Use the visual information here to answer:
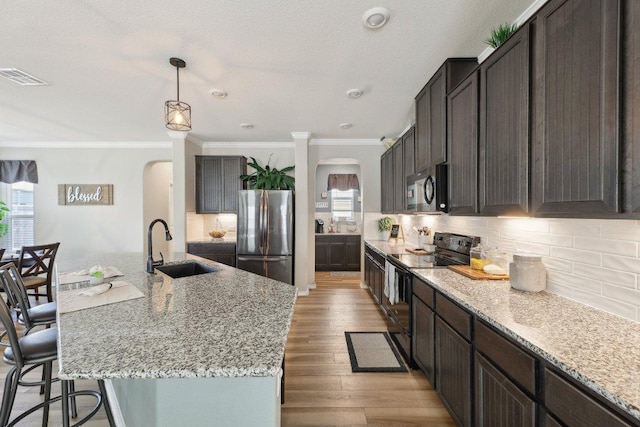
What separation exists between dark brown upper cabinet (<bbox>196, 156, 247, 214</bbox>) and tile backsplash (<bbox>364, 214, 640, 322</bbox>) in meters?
4.04

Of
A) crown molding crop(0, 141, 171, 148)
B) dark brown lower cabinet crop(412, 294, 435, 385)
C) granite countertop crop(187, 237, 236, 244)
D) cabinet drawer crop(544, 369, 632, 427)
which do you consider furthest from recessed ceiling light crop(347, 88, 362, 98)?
crown molding crop(0, 141, 171, 148)

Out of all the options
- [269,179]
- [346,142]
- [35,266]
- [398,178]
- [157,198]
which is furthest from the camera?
[157,198]

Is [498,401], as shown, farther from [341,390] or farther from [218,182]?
[218,182]

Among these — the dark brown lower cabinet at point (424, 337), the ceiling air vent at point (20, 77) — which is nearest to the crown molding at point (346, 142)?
the dark brown lower cabinet at point (424, 337)

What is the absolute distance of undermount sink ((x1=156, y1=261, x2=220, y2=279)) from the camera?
7.90ft

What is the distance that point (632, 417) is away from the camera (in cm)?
75

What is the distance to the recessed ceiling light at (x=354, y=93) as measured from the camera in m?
2.85

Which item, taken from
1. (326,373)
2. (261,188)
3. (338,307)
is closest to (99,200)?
(261,188)

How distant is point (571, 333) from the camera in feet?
3.72

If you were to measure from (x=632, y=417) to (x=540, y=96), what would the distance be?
1.29 meters

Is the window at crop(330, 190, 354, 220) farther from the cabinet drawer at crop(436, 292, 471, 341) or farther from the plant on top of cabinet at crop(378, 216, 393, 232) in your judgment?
the cabinet drawer at crop(436, 292, 471, 341)

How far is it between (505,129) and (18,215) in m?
7.36

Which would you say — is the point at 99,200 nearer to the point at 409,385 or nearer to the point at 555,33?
the point at 409,385

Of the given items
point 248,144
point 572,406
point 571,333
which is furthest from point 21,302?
point 248,144
